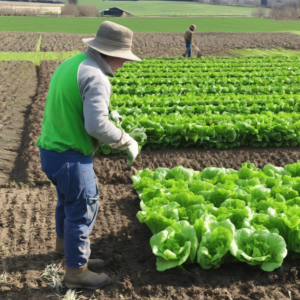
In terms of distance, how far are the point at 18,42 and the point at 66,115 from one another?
23.6 meters

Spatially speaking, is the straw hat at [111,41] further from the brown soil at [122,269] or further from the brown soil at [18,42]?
the brown soil at [18,42]

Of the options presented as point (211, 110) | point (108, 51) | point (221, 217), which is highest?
point (108, 51)

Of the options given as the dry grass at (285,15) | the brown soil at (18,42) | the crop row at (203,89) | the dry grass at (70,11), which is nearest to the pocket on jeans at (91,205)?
the crop row at (203,89)

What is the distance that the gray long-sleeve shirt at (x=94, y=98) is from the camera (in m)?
2.71

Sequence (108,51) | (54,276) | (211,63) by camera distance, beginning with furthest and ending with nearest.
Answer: (211,63)
(54,276)
(108,51)

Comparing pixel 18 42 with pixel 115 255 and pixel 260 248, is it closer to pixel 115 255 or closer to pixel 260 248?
pixel 115 255

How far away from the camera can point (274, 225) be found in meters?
3.75

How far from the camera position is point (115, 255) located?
369cm

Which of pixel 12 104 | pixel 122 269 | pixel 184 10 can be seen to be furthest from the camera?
pixel 184 10

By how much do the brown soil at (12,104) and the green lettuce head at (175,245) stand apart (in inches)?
121

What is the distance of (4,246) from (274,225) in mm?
2714

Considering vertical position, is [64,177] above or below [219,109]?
above

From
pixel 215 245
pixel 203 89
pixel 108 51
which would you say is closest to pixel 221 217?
pixel 215 245

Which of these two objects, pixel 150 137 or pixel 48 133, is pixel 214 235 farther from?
pixel 150 137
